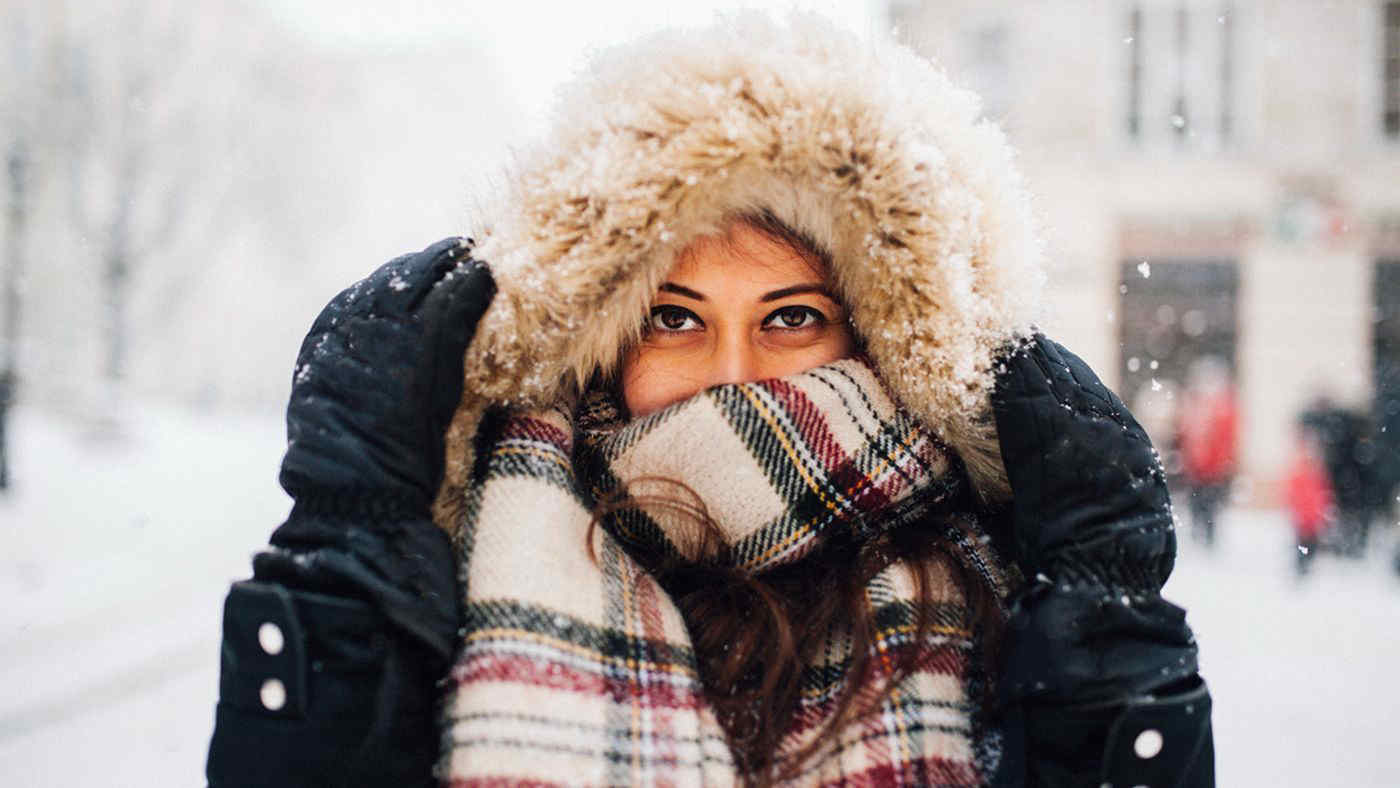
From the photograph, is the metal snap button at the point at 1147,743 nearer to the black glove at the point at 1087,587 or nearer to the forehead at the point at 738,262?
the black glove at the point at 1087,587

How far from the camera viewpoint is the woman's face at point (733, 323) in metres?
1.46

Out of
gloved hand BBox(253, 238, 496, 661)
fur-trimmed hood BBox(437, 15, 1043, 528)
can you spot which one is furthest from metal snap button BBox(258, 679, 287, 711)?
fur-trimmed hood BBox(437, 15, 1043, 528)

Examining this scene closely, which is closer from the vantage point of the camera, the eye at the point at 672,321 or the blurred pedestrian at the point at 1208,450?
the eye at the point at 672,321

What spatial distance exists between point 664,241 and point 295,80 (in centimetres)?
1711

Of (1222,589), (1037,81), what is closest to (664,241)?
(1222,589)

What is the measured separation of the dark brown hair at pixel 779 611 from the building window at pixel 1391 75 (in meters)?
14.8

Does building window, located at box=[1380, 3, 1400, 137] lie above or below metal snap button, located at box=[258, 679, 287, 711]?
above

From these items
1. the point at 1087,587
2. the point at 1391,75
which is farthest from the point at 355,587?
the point at 1391,75

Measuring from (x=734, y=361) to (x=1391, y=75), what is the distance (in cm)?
1512

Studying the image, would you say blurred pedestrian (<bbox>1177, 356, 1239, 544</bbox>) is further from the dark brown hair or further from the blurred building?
the dark brown hair

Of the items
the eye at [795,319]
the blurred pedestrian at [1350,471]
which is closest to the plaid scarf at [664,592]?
the eye at [795,319]

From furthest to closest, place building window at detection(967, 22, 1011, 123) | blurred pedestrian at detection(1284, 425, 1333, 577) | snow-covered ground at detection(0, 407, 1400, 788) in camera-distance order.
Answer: building window at detection(967, 22, 1011, 123), blurred pedestrian at detection(1284, 425, 1333, 577), snow-covered ground at detection(0, 407, 1400, 788)

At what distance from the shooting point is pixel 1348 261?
12.0 m

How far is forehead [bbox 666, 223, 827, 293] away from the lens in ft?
4.77
